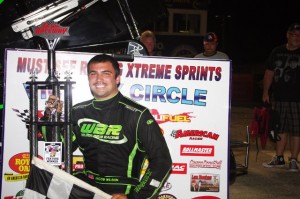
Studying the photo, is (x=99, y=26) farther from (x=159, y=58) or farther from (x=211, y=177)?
(x=211, y=177)

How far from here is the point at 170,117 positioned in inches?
145

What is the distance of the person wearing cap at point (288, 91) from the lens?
6250 mm

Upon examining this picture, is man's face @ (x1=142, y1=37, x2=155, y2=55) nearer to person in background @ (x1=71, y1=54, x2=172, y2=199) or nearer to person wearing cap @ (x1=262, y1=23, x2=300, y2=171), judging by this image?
person wearing cap @ (x1=262, y1=23, x2=300, y2=171)

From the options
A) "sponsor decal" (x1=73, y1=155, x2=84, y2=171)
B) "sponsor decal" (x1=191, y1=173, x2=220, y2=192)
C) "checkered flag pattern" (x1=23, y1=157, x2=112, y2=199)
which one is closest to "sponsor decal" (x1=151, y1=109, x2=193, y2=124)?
"sponsor decal" (x1=191, y1=173, x2=220, y2=192)

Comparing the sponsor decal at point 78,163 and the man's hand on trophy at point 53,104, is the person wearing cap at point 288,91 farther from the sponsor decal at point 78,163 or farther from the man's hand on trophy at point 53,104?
the man's hand on trophy at point 53,104

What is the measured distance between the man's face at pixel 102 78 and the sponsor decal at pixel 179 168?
3.73 feet

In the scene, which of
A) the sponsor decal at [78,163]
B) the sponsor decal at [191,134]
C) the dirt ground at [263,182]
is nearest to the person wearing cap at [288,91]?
the dirt ground at [263,182]

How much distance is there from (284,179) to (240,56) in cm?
4613

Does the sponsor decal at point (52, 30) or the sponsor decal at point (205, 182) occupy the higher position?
the sponsor decal at point (52, 30)

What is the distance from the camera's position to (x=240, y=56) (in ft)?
166

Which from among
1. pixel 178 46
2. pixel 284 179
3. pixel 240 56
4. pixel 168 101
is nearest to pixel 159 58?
pixel 168 101

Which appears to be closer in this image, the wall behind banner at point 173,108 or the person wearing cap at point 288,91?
the wall behind banner at point 173,108

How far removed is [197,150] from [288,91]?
10.3 feet

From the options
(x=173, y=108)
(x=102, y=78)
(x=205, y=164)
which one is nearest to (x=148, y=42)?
(x=173, y=108)
